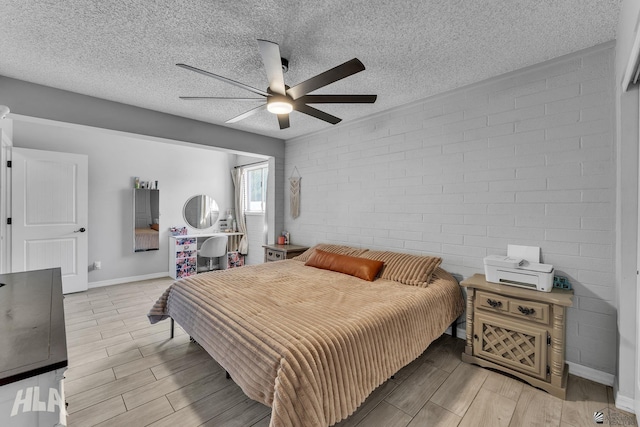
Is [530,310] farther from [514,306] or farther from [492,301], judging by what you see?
[492,301]

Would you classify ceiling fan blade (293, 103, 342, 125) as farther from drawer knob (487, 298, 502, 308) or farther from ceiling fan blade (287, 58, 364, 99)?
drawer knob (487, 298, 502, 308)

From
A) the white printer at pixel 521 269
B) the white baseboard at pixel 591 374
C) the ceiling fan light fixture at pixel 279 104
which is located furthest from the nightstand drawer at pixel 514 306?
the ceiling fan light fixture at pixel 279 104

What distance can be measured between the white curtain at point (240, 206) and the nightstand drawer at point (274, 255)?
1463 mm

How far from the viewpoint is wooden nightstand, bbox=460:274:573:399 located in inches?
78.5

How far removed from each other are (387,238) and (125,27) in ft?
10.2

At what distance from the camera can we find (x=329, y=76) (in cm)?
179

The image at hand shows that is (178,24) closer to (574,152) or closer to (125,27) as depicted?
(125,27)

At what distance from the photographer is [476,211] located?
2764mm

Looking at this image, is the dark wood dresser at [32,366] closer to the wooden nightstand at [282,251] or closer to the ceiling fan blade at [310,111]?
the ceiling fan blade at [310,111]

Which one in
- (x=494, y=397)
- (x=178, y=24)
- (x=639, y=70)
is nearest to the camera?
(x=639, y=70)

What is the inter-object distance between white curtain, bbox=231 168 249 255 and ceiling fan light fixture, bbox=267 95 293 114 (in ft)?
13.0

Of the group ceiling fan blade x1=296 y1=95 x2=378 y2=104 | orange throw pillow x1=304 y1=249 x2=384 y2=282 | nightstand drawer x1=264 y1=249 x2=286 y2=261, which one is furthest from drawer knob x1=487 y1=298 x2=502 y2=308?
nightstand drawer x1=264 y1=249 x2=286 y2=261

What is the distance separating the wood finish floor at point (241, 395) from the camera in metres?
1.78

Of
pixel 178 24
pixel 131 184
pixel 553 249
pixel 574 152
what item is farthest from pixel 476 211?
pixel 131 184
